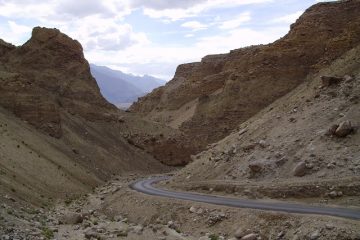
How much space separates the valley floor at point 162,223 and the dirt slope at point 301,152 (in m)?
6.01

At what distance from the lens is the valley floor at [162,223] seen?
2350 centimetres

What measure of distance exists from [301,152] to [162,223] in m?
13.0

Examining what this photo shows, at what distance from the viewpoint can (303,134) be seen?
136 ft

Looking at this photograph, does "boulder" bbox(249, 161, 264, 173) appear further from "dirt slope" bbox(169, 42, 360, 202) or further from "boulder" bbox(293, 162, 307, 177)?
"boulder" bbox(293, 162, 307, 177)

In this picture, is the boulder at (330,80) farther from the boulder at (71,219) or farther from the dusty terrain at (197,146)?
the boulder at (71,219)

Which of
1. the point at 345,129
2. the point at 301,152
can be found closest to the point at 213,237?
the point at 301,152

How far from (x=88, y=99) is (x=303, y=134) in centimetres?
4834

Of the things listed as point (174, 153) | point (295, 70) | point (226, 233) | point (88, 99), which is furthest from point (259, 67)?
point (226, 233)

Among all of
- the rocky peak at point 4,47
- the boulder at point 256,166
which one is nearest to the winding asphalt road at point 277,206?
the boulder at point 256,166

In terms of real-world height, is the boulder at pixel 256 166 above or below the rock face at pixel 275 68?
below

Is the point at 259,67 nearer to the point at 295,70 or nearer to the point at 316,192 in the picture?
the point at 295,70

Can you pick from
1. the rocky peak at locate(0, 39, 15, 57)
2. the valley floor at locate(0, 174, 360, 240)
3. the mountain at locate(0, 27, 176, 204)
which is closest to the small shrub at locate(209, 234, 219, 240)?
the valley floor at locate(0, 174, 360, 240)

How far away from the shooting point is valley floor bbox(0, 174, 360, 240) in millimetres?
23500

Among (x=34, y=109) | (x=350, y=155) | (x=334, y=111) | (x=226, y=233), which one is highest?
(x=34, y=109)
